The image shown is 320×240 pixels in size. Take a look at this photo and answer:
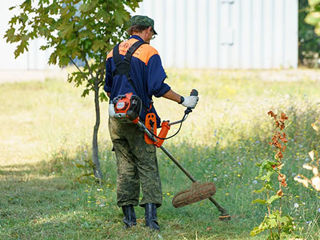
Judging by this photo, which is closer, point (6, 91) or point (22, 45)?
point (22, 45)

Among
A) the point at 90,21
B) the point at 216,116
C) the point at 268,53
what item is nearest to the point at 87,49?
the point at 90,21

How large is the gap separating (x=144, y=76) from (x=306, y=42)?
20.0 metres

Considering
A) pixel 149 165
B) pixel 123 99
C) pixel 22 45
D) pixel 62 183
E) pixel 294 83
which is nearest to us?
pixel 123 99

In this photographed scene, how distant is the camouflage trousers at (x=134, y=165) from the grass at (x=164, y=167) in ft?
1.02

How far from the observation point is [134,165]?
529 centimetres

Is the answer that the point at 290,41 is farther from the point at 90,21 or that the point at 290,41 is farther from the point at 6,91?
the point at 90,21

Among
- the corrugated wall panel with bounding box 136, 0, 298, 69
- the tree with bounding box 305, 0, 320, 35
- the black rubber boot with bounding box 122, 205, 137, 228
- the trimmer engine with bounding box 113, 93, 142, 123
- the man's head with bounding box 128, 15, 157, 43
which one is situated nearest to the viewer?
the tree with bounding box 305, 0, 320, 35

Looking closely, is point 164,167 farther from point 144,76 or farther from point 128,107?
point 128,107

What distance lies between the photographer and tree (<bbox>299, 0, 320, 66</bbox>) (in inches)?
917

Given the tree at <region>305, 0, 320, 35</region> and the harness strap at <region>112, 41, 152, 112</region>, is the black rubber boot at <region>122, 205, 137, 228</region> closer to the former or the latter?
the harness strap at <region>112, 41, 152, 112</region>

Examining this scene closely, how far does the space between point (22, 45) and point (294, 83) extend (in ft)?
38.7

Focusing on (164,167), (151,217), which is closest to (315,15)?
(151,217)

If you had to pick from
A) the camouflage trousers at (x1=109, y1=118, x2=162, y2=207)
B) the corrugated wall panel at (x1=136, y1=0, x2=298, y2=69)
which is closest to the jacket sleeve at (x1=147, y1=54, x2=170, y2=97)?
Result: the camouflage trousers at (x1=109, y1=118, x2=162, y2=207)

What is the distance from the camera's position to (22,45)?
6.55 meters
